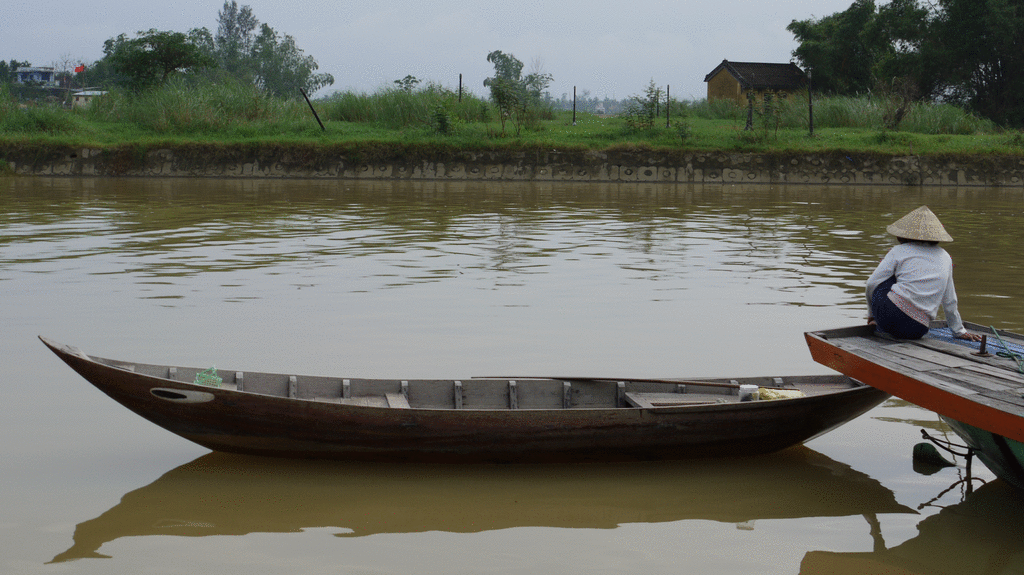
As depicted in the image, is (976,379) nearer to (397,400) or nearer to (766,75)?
(397,400)

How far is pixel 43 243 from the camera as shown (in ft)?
42.5

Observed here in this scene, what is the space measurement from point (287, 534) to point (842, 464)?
9.78 feet

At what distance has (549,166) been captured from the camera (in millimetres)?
27016

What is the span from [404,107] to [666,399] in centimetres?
2555

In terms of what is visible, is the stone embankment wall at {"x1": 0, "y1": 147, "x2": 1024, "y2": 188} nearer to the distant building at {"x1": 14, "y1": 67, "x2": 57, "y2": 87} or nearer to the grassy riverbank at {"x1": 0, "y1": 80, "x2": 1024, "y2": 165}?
the grassy riverbank at {"x1": 0, "y1": 80, "x2": 1024, "y2": 165}

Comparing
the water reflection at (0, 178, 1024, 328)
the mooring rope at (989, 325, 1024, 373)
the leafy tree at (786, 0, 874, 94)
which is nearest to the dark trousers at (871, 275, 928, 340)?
the mooring rope at (989, 325, 1024, 373)

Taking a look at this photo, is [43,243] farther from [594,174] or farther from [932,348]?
[594,174]

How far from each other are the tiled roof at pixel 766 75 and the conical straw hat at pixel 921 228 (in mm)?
36959

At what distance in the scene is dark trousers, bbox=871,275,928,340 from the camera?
5.37 m

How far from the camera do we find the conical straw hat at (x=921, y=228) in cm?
534

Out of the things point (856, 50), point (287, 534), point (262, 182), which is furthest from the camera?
point (856, 50)

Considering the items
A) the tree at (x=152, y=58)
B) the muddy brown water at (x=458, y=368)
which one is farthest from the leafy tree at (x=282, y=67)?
the muddy brown water at (x=458, y=368)

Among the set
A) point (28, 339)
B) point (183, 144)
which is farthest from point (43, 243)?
point (183, 144)

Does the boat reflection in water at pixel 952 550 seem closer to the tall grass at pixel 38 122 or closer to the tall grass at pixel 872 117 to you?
the tall grass at pixel 872 117
